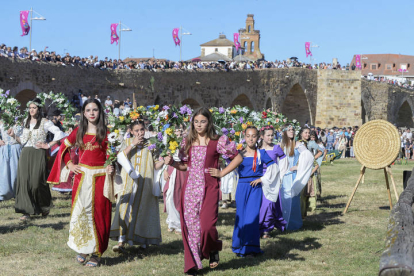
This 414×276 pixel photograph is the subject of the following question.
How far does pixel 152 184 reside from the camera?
21.6 feet

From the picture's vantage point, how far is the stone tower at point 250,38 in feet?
355

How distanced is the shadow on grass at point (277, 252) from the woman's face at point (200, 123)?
1.41 m

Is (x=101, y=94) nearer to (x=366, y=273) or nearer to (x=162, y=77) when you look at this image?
(x=162, y=77)

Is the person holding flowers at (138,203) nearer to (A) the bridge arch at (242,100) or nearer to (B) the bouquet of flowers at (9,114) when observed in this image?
(B) the bouquet of flowers at (9,114)

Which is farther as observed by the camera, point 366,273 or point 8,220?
point 8,220

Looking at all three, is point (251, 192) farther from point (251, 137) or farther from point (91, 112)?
point (91, 112)

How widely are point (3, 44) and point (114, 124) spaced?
1723 centimetres

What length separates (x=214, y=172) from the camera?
5.57 metres

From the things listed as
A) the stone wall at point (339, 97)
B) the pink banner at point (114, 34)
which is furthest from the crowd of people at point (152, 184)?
the stone wall at point (339, 97)

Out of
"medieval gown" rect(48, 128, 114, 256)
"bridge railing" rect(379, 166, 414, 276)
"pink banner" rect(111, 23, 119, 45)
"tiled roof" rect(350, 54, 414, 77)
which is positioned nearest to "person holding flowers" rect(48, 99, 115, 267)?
"medieval gown" rect(48, 128, 114, 256)

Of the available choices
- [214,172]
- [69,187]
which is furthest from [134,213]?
[69,187]

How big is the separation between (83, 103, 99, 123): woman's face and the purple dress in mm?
2566

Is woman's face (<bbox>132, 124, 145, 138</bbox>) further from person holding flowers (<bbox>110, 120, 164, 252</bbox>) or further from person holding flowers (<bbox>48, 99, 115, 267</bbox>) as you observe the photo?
person holding flowers (<bbox>48, 99, 115, 267</bbox>)

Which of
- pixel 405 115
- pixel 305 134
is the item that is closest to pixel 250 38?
pixel 405 115
